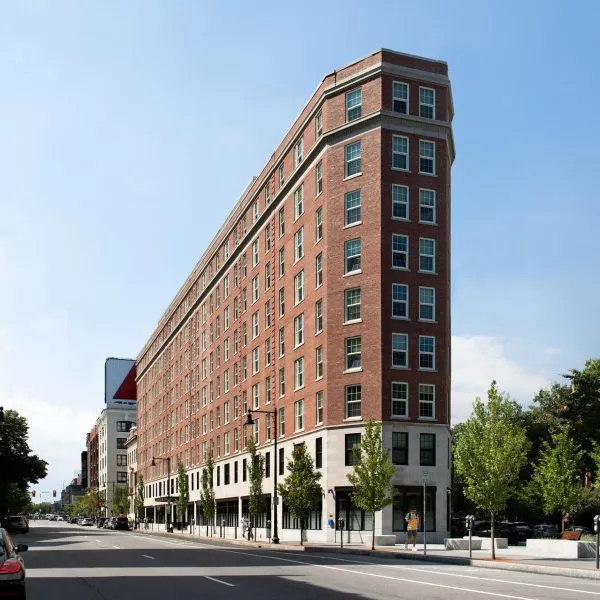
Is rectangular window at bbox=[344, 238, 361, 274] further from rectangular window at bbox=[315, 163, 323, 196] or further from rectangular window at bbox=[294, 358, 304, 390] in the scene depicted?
rectangular window at bbox=[294, 358, 304, 390]

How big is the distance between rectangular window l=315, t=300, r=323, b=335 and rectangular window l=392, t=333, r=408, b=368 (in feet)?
20.1

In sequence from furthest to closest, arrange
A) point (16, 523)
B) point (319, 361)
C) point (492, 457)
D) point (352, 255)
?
point (16, 523) < point (319, 361) < point (352, 255) < point (492, 457)

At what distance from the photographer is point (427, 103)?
195 feet

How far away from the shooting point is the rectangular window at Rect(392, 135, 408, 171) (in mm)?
58156

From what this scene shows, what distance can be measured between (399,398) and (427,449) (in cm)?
359

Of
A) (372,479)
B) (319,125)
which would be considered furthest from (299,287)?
(372,479)

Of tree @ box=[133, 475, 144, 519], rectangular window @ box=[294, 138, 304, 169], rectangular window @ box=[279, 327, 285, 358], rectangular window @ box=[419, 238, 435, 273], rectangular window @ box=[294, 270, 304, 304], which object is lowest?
tree @ box=[133, 475, 144, 519]

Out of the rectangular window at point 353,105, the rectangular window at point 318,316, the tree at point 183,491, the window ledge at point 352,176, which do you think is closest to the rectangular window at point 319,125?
the rectangular window at point 353,105

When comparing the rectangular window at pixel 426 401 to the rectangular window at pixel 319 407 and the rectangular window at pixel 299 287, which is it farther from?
the rectangular window at pixel 299 287

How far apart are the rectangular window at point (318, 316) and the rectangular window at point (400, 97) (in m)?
13.3

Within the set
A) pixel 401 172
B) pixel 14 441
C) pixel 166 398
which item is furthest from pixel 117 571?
pixel 166 398

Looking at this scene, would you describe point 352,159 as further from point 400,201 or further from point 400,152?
point 400,201

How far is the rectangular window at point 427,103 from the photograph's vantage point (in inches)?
2333

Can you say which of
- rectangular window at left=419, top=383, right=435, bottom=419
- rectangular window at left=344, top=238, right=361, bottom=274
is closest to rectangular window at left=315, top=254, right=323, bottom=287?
rectangular window at left=344, top=238, right=361, bottom=274
